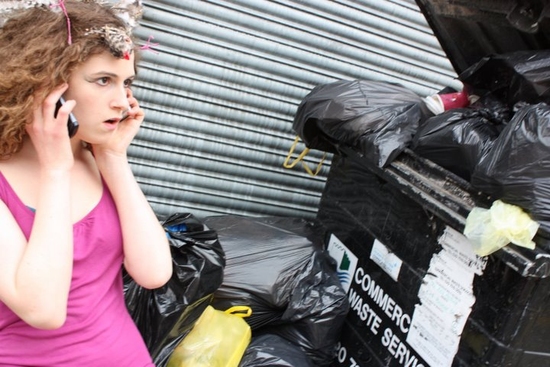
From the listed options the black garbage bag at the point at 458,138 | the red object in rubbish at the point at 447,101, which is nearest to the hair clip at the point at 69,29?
the black garbage bag at the point at 458,138

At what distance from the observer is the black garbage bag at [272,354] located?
2421 millimetres

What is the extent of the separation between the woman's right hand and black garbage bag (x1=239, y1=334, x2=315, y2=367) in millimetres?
1302

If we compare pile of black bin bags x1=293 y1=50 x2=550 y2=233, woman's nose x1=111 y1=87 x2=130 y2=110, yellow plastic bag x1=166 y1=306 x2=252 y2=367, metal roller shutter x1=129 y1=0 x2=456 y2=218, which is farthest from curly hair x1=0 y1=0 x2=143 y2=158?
metal roller shutter x1=129 y1=0 x2=456 y2=218

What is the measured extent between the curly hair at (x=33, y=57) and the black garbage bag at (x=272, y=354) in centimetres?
136

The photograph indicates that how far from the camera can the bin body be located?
1920 millimetres

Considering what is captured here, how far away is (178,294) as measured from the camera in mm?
2201

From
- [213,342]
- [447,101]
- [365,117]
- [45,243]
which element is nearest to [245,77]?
[365,117]

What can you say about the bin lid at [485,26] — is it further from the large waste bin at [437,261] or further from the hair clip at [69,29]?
the hair clip at [69,29]

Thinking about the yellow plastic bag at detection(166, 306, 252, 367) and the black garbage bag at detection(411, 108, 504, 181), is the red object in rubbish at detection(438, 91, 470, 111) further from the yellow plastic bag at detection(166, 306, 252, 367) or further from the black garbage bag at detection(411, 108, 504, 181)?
the yellow plastic bag at detection(166, 306, 252, 367)

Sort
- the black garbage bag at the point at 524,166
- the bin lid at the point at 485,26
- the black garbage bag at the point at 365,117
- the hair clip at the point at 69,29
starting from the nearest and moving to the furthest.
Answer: the hair clip at the point at 69,29, the black garbage bag at the point at 524,166, the bin lid at the point at 485,26, the black garbage bag at the point at 365,117

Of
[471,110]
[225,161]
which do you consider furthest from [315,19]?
[471,110]

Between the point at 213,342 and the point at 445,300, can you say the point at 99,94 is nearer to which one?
the point at 213,342

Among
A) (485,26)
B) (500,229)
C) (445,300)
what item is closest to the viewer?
(500,229)

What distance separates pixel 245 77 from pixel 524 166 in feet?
5.75
